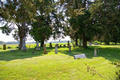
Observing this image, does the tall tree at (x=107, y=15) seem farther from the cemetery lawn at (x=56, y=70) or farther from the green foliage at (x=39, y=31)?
the green foliage at (x=39, y=31)

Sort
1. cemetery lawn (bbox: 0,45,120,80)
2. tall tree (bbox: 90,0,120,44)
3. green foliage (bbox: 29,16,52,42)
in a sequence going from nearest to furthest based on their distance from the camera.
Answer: cemetery lawn (bbox: 0,45,120,80) → tall tree (bbox: 90,0,120,44) → green foliage (bbox: 29,16,52,42)

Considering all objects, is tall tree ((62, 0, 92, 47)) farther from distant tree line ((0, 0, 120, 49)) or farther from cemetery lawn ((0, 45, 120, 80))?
cemetery lawn ((0, 45, 120, 80))

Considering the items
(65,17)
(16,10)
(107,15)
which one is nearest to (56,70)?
(16,10)

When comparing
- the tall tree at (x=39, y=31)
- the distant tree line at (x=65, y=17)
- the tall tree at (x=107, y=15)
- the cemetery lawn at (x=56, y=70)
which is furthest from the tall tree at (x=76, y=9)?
the tall tree at (x=39, y=31)

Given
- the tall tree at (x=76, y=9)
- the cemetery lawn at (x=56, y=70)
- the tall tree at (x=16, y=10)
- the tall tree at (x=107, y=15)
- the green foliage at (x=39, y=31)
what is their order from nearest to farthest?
the cemetery lawn at (x=56, y=70) < the tall tree at (x=16, y=10) < the tall tree at (x=76, y=9) < the tall tree at (x=107, y=15) < the green foliage at (x=39, y=31)

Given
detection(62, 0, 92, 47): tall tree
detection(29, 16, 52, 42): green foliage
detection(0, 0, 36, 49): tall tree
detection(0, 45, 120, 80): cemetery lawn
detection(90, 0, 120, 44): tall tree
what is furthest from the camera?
detection(29, 16, 52, 42): green foliage

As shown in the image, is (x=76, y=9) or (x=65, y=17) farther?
(x=65, y=17)

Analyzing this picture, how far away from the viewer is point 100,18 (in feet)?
58.2

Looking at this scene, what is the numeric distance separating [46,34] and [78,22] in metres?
8.43

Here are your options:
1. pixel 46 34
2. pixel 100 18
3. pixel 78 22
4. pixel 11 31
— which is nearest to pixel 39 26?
pixel 46 34

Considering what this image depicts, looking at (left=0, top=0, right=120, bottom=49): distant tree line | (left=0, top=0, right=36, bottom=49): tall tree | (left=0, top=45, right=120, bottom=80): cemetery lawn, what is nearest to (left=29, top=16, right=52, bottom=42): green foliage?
(left=0, top=0, right=120, bottom=49): distant tree line

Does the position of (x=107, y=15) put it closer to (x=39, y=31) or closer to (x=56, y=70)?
(x=39, y=31)

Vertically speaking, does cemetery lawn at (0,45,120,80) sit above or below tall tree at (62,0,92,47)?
below

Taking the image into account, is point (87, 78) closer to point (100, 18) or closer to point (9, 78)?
point (9, 78)
